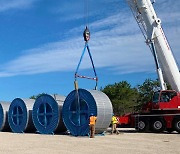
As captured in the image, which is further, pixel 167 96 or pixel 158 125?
pixel 158 125

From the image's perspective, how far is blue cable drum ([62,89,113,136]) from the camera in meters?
21.4

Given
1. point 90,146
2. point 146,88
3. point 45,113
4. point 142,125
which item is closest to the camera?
point 90,146

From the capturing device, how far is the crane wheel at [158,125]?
25.0 meters

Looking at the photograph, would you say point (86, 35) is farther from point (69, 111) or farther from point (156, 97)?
point (156, 97)

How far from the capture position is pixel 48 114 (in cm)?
2448

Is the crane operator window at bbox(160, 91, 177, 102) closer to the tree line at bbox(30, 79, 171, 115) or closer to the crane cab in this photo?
the crane cab

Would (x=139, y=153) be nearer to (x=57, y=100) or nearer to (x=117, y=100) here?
(x=57, y=100)

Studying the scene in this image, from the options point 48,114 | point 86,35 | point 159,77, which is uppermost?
point 86,35

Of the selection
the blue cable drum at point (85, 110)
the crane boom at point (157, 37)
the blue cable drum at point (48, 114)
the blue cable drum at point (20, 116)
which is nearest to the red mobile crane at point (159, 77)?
the crane boom at point (157, 37)

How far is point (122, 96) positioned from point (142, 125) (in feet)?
120

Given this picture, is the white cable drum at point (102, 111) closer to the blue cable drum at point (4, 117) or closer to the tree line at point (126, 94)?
the blue cable drum at point (4, 117)

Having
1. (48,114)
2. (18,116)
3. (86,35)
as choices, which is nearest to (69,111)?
(48,114)

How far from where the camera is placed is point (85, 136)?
71.2ft

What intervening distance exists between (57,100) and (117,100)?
122ft
